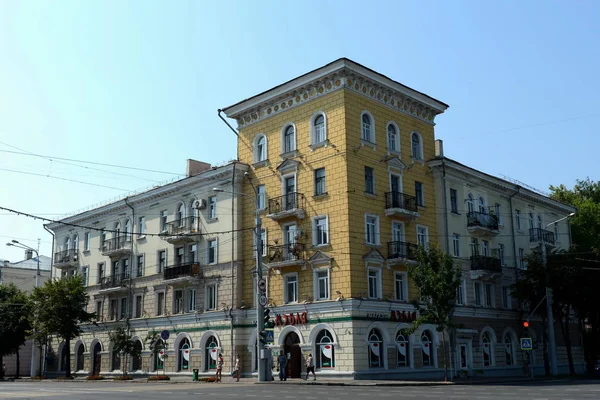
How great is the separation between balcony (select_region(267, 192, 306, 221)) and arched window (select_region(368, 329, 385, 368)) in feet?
27.2

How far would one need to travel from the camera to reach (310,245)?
129ft

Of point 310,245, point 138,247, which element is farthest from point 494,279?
point 138,247

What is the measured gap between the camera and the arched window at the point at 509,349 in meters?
Result: 46.6

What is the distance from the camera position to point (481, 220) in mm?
45875

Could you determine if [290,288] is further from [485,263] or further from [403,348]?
[485,263]

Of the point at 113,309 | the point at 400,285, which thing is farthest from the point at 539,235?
the point at 113,309

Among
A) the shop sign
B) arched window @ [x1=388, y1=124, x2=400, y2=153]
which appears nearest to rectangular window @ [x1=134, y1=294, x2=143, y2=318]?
the shop sign

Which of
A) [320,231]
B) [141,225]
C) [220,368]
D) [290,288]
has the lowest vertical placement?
[220,368]

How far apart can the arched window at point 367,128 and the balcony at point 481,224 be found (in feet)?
32.8

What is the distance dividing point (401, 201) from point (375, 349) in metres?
9.33

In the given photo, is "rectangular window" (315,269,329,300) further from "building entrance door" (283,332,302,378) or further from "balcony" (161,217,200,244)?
"balcony" (161,217,200,244)

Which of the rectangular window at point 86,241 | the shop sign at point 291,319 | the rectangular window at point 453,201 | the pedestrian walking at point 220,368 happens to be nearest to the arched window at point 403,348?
the shop sign at point 291,319

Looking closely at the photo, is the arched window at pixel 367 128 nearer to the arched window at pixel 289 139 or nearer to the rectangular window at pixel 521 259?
the arched window at pixel 289 139

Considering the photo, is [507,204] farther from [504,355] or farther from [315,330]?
[315,330]
